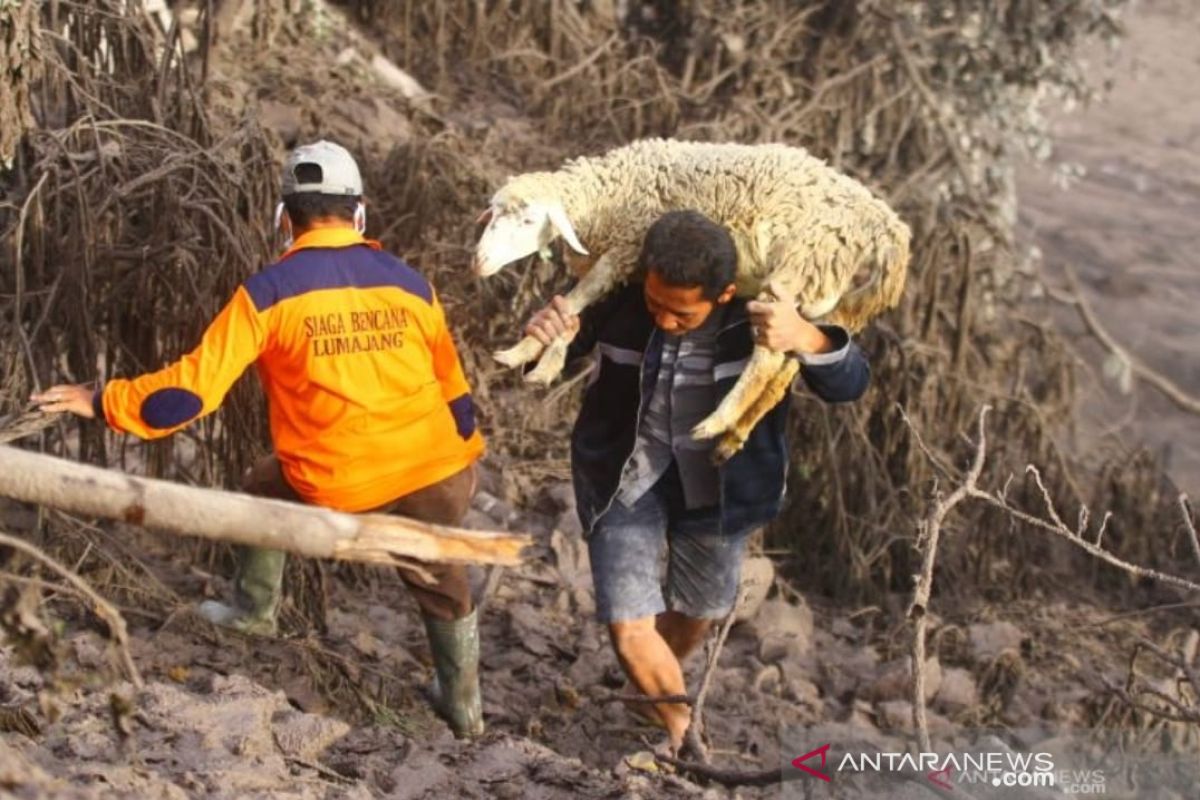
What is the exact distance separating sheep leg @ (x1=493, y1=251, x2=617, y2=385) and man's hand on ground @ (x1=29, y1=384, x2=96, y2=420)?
97 centimetres

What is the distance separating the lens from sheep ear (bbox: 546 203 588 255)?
160 inches

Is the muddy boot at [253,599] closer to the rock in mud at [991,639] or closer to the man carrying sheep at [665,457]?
the man carrying sheep at [665,457]

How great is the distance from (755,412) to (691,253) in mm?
489

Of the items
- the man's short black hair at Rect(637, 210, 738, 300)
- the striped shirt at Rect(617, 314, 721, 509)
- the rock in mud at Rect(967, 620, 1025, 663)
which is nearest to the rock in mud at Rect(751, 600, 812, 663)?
the rock in mud at Rect(967, 620, 1025, 663)

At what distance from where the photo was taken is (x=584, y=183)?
418 centimetres

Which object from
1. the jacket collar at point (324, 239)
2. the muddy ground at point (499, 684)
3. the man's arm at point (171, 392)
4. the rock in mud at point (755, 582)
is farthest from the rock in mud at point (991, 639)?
the man's arm at point (171, 392)

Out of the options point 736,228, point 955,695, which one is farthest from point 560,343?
point 955,695

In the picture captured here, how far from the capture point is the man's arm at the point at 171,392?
12.0 ft

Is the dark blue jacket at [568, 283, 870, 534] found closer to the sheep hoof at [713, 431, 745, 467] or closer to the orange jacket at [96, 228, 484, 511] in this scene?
the sheep hoof at [713, 431, 745, 467]

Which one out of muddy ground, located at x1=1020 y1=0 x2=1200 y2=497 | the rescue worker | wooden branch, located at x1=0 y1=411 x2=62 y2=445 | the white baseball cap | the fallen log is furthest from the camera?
muddy ground, located at x1=1020 y1=0 x2=1200 y2=497

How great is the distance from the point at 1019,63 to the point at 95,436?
225 inches

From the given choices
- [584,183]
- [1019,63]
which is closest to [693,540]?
[584,183]

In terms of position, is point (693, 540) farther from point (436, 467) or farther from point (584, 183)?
point (584, 183)

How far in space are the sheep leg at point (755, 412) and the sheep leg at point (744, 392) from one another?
3 centimetres
